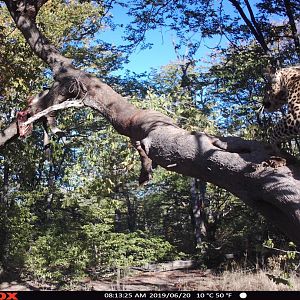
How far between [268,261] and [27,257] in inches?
247

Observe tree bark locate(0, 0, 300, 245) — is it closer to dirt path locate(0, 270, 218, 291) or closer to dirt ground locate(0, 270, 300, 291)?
dirt ground locate(0, 270, 300, 291)

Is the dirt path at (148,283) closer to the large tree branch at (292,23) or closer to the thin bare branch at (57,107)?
the large tree branch at (292,23)

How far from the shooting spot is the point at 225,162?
2.92 m

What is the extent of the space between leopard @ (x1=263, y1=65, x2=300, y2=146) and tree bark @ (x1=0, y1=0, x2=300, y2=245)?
26 cm

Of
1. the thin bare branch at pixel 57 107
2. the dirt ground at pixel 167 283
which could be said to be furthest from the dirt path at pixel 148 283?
the thin bare branch at pixel 57 107

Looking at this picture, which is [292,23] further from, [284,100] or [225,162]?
[225,162]

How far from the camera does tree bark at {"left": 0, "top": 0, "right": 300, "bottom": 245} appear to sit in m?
2.62

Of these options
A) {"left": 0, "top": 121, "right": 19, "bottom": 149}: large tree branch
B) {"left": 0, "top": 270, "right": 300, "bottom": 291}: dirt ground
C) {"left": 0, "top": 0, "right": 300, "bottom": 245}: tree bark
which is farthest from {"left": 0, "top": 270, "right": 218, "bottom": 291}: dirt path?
{"left": 0, "top": 0, "right": 300, "bottom": 245}: tree bark

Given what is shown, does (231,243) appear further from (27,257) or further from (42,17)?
(42,17)

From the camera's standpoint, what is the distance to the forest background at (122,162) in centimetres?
843

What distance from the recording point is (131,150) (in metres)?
6.56

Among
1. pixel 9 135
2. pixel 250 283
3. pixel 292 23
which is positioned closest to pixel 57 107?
pixel 9 135

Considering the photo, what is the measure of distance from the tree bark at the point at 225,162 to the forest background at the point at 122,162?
168cm

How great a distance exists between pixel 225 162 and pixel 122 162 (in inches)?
127
